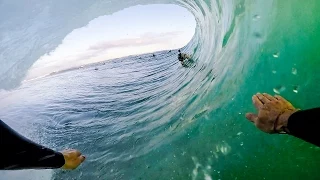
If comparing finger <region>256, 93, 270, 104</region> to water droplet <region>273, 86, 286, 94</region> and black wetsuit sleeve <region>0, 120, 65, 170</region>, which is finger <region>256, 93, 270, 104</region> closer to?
black wetsuit sleeve <region>0, 120, 65, 170</region>

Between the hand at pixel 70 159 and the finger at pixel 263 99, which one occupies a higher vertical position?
the finger at pixel 263 99

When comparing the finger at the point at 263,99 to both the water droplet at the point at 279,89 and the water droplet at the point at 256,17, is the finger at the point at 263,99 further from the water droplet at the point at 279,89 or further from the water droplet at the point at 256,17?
the water droplet at the point at 256,17

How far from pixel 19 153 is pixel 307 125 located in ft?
5.74

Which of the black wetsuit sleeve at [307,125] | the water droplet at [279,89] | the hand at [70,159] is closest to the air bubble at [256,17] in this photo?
the water droplet at [279,89]

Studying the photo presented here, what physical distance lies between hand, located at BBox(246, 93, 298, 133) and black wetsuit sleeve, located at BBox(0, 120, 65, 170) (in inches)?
57.9

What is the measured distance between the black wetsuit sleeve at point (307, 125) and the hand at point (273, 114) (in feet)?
0.32

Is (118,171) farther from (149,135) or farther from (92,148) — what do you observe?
(92,148)

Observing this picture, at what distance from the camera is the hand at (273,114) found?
1690 millimetres

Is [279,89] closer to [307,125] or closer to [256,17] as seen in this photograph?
[256,17]

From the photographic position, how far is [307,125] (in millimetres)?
1434

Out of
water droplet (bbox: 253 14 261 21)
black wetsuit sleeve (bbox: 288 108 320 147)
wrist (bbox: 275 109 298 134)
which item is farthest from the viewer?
water droplet (bbox: 253 14 261 21)

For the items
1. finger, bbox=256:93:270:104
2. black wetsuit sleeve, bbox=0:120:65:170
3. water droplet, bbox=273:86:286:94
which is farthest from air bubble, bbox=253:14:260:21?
black wetsuit sleeve, bbox=0:120:65:170

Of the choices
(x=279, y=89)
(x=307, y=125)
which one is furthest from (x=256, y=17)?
(x=307, y=125)

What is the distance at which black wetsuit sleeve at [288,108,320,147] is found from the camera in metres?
1.39
